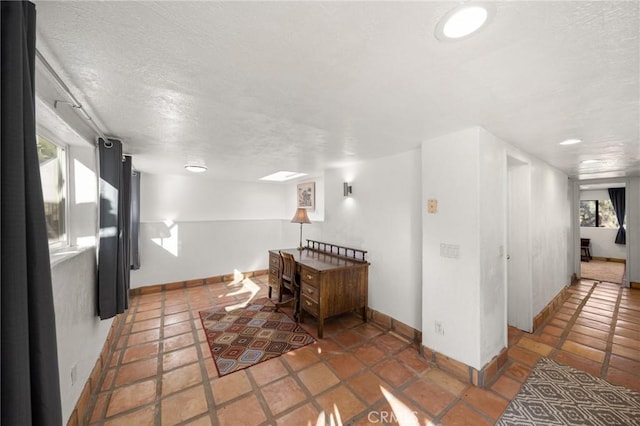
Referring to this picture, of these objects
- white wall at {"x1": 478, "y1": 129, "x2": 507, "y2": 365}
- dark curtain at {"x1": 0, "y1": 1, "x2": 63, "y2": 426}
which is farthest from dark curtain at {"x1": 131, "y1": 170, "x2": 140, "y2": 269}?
white wall at {"x1": 478, "y1": 129, "x2": 507, "y2": 365}

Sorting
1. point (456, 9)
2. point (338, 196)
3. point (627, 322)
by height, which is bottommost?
point (627, 322)

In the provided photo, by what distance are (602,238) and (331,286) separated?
926cm

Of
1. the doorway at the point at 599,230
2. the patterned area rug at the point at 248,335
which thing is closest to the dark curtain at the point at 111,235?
the patterned area rug at the point at 248,335

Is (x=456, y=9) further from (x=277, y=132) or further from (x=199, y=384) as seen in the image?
(x=199, y=384)

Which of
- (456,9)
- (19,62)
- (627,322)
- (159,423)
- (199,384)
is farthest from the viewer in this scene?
(627,322)

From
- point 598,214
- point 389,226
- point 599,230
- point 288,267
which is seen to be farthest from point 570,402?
point 598,214

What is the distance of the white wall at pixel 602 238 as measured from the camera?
681 centimetres

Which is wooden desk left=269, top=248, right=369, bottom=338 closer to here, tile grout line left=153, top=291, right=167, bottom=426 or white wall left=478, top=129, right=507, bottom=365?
white wall left=478, top=129, right=507, bottom=365

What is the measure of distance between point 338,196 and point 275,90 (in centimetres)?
262

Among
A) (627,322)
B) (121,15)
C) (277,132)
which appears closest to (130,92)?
(121,15)

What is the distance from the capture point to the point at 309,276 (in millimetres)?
3033

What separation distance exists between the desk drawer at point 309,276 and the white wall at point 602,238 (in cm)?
938

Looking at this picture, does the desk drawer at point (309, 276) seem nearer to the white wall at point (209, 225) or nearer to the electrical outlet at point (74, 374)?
the white wall at point (209, 225)

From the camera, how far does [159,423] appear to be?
1683 mm
